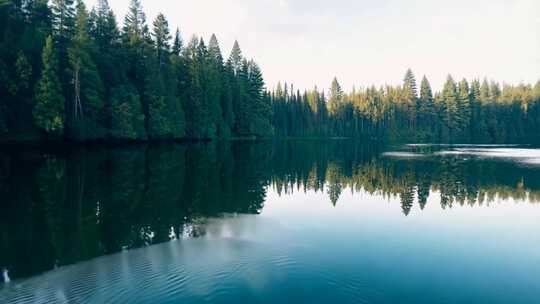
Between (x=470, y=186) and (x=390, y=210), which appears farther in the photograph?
(x=470, y=186)

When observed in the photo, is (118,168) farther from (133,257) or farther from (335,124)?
(335,124)

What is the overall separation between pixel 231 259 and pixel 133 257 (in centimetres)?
279

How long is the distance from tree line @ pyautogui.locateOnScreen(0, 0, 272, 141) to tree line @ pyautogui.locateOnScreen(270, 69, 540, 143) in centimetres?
4733

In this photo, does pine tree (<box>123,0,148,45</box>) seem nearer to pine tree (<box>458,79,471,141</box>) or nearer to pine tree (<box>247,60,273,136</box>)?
pine tree (<box>247,60,273,136</box>)

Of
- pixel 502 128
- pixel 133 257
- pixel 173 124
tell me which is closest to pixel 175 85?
pixel 173 124

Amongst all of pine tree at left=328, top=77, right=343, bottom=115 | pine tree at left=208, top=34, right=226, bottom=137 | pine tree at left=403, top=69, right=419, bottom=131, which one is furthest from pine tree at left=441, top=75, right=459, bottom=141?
pine tree at left=208, top=34, right=226, bottom=137

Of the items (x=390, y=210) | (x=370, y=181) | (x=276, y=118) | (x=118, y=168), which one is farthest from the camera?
(x=276, y=118)

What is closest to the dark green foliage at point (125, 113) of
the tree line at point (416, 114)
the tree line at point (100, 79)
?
the tree line at point (100, 79)

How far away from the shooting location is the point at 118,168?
1019 inches

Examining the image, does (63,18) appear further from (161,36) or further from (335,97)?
(335,97)

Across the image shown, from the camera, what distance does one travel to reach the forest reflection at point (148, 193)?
34.1ft

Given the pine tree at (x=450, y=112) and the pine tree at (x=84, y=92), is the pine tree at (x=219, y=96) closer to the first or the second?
the pine tree at (x=84, y=92)

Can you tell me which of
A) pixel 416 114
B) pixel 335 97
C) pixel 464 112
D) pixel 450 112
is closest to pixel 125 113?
pixel 335 97

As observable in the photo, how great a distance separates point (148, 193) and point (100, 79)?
120 feet
